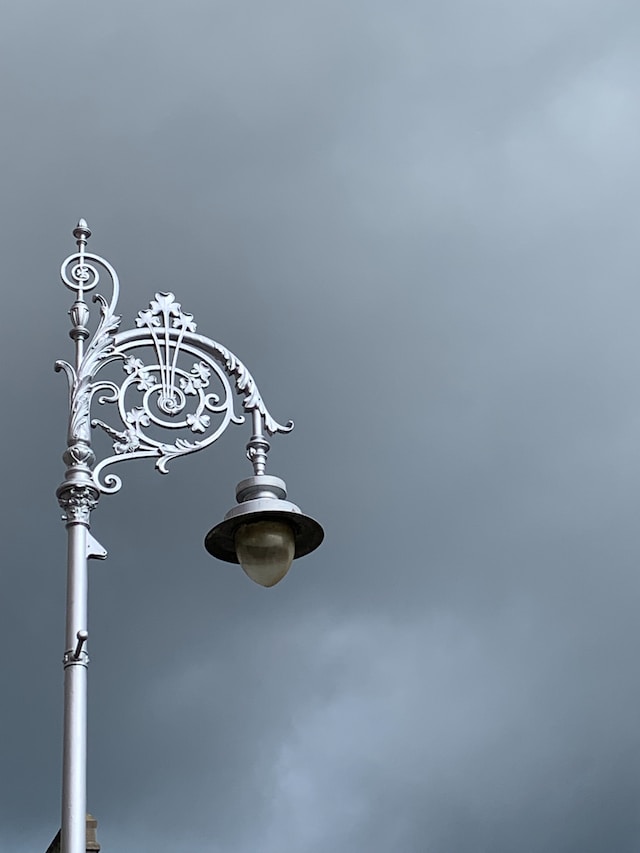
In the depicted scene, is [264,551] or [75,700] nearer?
[75,700]

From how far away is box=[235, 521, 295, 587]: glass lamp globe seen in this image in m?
11.4

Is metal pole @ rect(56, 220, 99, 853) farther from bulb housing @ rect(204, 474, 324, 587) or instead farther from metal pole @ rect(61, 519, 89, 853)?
bulb housing @ rect(204, 474, 324, 587)

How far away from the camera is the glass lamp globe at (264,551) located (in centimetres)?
1140

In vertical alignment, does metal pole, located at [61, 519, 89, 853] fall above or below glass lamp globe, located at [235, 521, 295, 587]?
below

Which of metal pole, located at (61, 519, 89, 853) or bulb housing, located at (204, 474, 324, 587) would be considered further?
bulb housing, located at (204, 474, 324, 587)

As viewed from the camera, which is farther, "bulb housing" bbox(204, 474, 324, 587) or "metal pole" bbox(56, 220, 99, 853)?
"bulb housing" bbox(204, 474, 324, 587)

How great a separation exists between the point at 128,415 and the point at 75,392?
0.48 meters

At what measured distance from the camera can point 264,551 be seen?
449 inches

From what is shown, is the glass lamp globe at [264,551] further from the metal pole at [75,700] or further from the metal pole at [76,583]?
the metal pole at [75,700]

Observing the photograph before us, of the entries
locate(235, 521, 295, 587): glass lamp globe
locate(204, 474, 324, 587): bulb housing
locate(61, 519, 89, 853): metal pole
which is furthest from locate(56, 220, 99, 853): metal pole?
locate(235, 521, 295, 587): glass lamp globe

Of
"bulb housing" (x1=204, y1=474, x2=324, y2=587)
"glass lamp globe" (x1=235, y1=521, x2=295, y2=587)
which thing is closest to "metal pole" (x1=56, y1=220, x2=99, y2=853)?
"bulb housing" (x1=204, y1=474, x2=324, y2=587)

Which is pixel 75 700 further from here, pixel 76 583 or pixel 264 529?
pixel 264 529

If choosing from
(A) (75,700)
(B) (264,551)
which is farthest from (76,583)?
(B) (264,551)

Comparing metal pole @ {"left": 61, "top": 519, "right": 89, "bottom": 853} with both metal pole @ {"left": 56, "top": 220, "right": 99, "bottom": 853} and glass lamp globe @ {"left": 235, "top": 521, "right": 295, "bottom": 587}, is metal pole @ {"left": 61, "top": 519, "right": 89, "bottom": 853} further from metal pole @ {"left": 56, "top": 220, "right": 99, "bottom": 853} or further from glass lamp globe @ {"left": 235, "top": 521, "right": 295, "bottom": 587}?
glass lamp globe @ {"left": 235, "top": 521, "right": 295, "bottom": 587}
